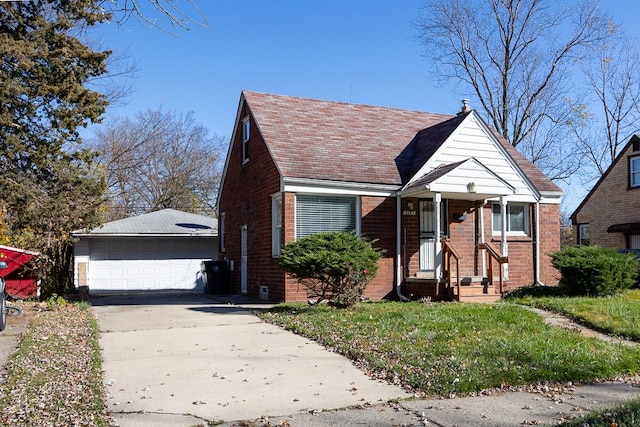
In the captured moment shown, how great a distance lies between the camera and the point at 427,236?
16.5 metres

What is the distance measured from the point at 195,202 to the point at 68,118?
1001 inches

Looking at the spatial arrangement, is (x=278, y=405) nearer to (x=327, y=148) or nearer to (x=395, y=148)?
(x=327, y=148)

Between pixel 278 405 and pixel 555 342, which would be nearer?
pixel 278 405

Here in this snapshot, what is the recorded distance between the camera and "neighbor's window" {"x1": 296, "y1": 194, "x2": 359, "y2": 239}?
15281 millimetres

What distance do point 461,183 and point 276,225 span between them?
4.80 metres

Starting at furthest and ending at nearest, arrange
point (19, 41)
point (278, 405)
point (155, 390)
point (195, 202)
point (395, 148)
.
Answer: point (195, 202), point (395, 148), point (19, 41), point (155, 390), point (278, 405)

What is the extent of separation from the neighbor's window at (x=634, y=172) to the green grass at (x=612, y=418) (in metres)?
24.7

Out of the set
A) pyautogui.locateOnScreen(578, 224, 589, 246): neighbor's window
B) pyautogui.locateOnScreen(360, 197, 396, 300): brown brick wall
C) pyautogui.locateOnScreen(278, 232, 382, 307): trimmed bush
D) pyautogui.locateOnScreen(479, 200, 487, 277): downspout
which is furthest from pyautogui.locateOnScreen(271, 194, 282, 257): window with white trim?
pyautogui.locateOnScreen(578, 224, 589, 246): neighbor's window

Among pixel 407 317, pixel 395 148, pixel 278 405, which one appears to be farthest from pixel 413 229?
pixel 278 405

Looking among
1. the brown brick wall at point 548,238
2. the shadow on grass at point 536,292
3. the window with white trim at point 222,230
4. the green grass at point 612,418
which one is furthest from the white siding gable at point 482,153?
the green grass at point 612,418

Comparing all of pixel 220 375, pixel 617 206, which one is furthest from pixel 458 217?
pixel 617 206

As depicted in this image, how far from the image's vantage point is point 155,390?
6.96 m

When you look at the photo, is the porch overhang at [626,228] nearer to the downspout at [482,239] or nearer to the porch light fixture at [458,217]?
the downspout at [482,239]

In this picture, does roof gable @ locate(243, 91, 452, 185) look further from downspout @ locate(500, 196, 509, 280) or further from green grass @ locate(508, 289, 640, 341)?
green grass @ locate(508, 289, 640, 341)
